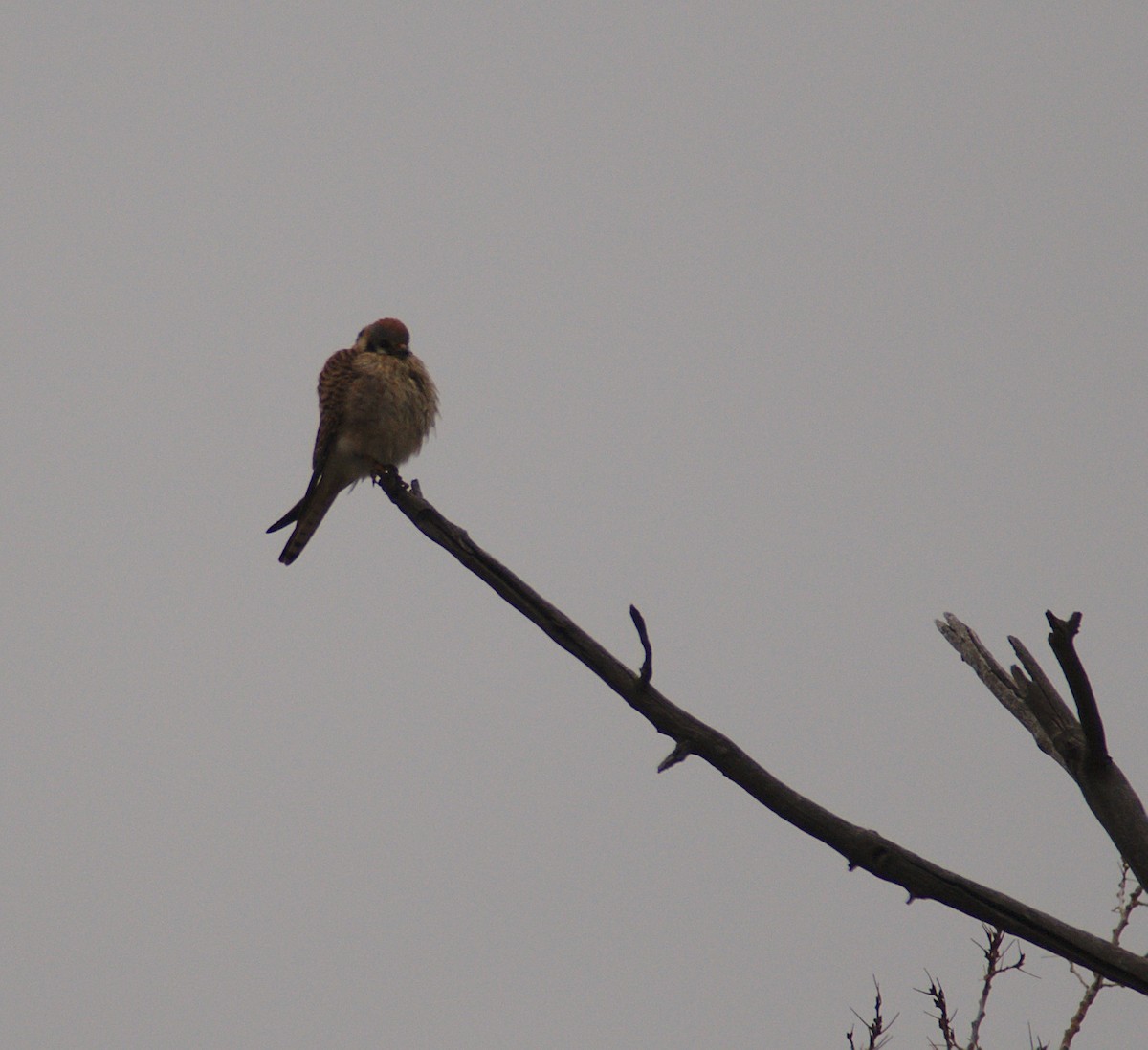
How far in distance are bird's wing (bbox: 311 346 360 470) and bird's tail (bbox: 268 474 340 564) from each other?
2.7 inches

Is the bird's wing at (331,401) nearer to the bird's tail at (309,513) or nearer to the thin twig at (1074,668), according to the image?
the bird's tail at (309,513)

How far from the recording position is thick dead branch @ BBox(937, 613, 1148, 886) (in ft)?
6.61

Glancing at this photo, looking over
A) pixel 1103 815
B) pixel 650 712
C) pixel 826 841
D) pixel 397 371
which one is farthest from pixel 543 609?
pixel 397 371

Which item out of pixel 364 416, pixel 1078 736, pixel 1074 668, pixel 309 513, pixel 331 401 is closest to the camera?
pixel 1074 668

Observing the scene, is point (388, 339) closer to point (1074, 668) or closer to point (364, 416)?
point (364, 416)

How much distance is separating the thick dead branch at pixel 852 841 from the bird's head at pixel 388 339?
13.0 ft

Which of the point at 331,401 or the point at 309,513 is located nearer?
the point at 331,401

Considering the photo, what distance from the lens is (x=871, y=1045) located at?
7.14ft

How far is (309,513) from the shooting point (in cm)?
602

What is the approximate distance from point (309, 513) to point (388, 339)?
95 centimetres

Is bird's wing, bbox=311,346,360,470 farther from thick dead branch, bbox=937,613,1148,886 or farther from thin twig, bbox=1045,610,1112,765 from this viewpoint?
thin twig, bbox=1045,610,1112,765

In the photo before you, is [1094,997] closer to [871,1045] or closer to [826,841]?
[871,1045]

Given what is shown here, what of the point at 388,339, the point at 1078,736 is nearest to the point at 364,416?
the point at 388,339

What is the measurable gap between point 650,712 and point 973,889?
0.62 meters
